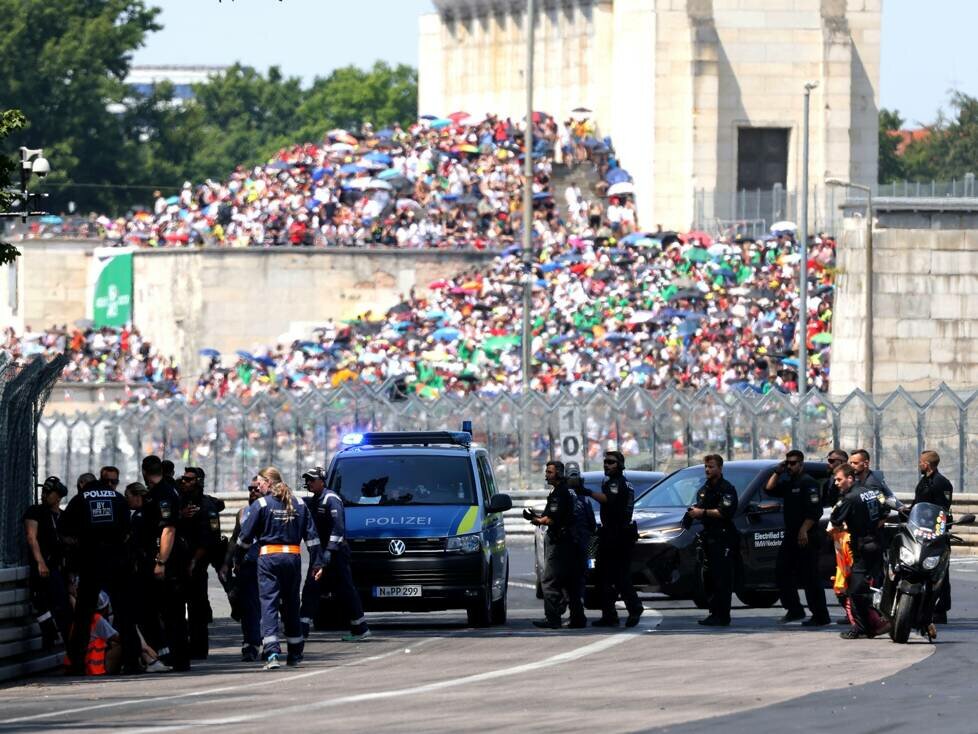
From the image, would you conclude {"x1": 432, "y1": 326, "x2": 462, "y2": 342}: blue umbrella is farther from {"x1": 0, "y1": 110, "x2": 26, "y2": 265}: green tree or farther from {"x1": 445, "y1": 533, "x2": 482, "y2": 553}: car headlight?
{"x1": 445, "y1": 533, "x2": 482, "y2": 553}: car headlight

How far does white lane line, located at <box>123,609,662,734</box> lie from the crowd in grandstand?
102 ft

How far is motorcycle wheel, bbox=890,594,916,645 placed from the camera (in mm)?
23078

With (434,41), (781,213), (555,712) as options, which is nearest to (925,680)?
(555,712)

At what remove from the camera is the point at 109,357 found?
242 ft

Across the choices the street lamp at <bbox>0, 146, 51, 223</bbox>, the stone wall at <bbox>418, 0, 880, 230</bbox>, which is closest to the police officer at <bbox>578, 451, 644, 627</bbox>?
the street lamp at <bbox>0, 146, 51, 223</bbox>

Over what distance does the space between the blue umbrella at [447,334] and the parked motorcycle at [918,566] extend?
42.1m

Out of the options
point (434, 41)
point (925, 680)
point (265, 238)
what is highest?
point (434, 41)

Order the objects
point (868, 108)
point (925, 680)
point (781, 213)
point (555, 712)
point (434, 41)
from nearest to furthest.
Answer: point (555, 712), point (925, 680), point (781, 213), point (868, 108), point (434, 41)

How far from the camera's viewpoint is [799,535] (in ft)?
85.3

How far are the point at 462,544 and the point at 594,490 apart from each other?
566 cm

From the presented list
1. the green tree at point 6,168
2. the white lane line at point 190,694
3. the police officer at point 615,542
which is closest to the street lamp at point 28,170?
the green tree at point 6,168

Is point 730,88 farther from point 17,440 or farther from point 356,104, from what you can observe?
point 356,104

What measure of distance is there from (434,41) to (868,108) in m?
17.3

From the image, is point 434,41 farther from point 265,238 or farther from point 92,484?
point 92,484
